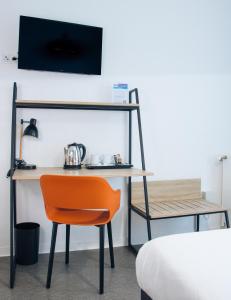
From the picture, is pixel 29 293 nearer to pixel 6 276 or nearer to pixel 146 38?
pixel 6 276

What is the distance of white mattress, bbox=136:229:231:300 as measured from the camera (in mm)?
927

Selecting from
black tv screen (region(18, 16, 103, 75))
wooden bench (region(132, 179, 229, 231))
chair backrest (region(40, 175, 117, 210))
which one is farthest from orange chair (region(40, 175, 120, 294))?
black tv screen (region(18, 16, 103, 75))

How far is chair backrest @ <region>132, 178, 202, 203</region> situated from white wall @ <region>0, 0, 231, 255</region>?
0.24 feet

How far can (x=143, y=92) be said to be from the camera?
2.72 metres

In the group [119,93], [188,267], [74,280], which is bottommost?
[74,280]

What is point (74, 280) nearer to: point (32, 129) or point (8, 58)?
point (32, 129)

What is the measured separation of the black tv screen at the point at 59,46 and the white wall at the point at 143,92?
88mm

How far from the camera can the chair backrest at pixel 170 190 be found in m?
2.69

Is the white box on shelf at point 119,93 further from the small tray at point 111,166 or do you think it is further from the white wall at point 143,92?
the small tray at point 111,166

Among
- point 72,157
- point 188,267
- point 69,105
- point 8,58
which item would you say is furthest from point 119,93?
point 188,267

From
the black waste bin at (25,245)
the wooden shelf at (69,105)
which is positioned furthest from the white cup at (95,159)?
the black waste bin at (25,245)

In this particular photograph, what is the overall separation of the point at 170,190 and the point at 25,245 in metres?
1.37

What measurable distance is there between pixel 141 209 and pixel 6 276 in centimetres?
111

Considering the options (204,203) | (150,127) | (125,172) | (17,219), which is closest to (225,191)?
(204,203)
